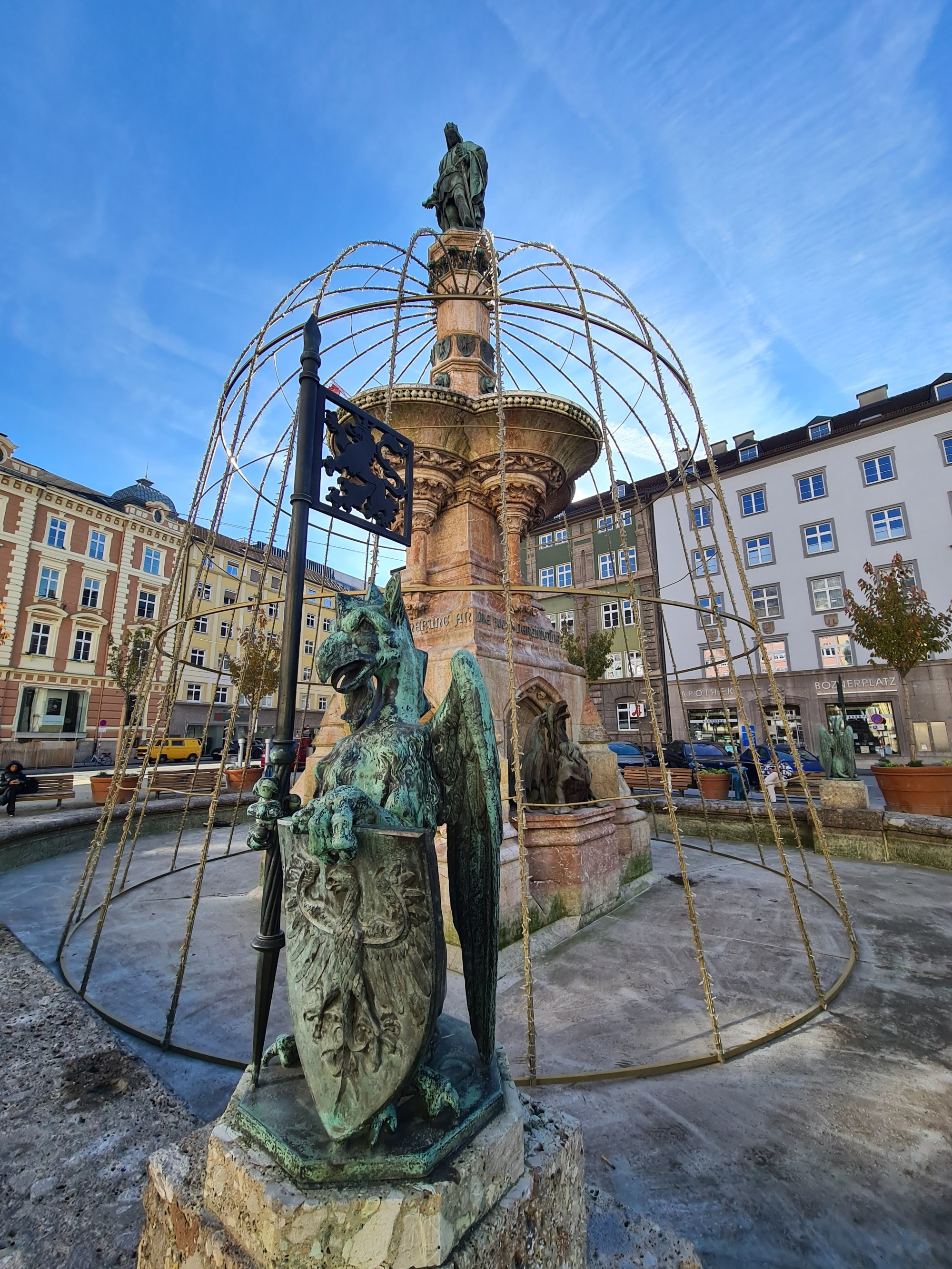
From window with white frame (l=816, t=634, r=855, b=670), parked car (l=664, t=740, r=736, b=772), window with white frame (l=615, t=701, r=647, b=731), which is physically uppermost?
window with white frame (l=816, t=634, r=855, b=670)

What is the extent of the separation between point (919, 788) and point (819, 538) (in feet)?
71.8

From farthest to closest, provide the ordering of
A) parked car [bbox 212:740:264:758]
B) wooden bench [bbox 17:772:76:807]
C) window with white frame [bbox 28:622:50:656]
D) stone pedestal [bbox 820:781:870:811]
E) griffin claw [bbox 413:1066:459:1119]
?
parked car [bbox 212:740:264:758] < window with white frame [bbox 28:622:50:656] < wooden bench [bbox 17:772:76:807] < stone pedestal [bbox 820:781:870:811] < griffin claw [bbox 413:1066:459:1119]

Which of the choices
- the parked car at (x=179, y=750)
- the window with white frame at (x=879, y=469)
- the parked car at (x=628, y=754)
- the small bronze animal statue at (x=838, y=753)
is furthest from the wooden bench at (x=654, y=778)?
the parked car at (x=179, y=750)

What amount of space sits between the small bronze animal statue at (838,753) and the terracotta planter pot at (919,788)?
2.17 feet

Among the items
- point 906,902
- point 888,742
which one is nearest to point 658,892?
point 906,902

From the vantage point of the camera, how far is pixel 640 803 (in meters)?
10.4

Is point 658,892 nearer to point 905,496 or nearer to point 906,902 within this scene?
point 906,902

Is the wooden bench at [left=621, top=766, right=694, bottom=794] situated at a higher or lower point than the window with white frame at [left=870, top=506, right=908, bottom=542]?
lower

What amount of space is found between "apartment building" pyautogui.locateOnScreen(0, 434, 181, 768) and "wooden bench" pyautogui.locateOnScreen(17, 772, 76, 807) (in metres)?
15.5

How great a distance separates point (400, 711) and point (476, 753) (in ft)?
0.93

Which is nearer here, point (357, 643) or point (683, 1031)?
point (357, 643)

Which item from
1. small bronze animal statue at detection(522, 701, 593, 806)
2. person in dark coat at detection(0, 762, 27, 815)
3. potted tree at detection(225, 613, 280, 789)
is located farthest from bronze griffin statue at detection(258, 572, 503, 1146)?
person in dark coat at detection(0, 762, 27, 815)

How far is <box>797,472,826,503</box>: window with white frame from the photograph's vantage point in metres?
26.5

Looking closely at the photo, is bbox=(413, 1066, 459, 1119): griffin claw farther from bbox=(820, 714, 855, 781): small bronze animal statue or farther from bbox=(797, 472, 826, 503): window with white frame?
bbox=(797, 472, 826, 503): window with white frame
